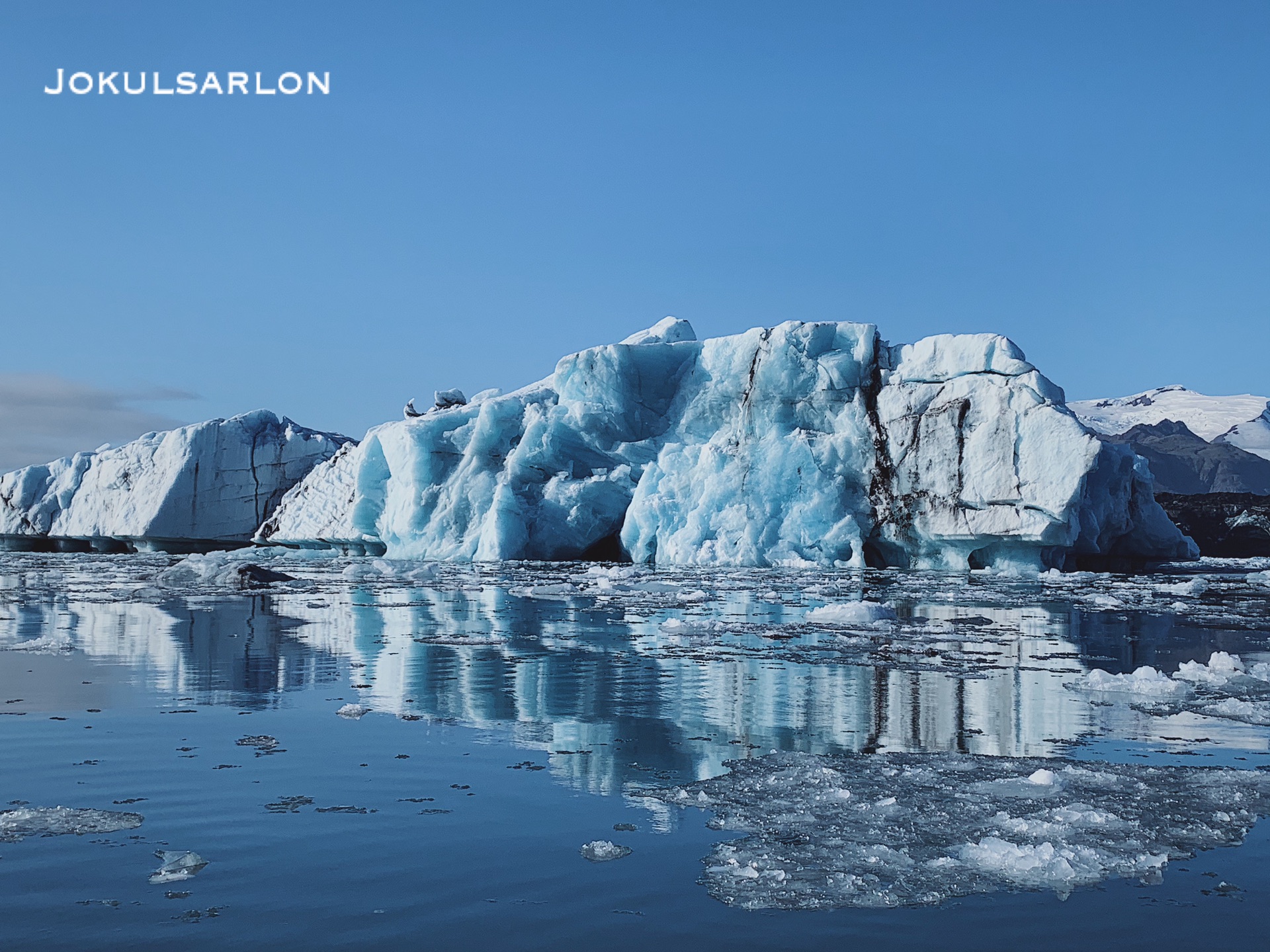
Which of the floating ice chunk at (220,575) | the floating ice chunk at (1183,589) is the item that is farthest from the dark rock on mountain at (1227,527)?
the floating ice chunk at (220,575)

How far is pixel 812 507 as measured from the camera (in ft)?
69.9

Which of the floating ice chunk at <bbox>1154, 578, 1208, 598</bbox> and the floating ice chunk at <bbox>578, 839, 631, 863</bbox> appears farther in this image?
the floating ice chunk at <bbox>1154, 578, 1208, 598</bbox>

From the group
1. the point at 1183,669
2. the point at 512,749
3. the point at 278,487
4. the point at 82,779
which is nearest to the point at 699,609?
the point at 1183,669

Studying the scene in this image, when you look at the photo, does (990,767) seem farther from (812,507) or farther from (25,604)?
(812,507)

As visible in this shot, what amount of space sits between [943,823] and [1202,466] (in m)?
103

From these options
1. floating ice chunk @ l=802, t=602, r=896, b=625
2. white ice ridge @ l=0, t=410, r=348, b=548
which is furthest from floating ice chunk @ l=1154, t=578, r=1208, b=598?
white ice ridge @ l=0, t=410, r=348, b=548

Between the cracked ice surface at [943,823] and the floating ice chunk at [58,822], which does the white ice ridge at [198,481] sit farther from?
the cracked ice surface at [943,823]

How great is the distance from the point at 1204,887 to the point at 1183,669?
4.04m

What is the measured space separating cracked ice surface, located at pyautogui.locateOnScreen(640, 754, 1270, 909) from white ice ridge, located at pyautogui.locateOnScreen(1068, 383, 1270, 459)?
324 ft

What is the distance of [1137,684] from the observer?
5.81 m

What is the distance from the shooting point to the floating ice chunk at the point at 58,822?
294 cm

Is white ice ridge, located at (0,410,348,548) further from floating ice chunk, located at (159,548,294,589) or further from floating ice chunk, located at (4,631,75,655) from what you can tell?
floating ice chunk, located at (4,631,75,655)

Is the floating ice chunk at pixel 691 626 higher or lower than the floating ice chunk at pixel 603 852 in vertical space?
higher

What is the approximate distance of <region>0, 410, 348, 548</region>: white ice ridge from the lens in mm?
32594
